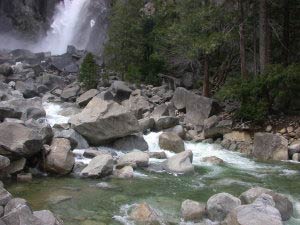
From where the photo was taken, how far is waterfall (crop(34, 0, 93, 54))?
55469 millimetres

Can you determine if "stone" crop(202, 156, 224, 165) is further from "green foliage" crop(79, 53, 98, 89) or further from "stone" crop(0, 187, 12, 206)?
"green foliage" crop(79, 53, 98, 89)

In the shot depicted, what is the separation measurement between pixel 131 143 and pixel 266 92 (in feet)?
18.8

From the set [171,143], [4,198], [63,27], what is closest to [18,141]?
[4,198]

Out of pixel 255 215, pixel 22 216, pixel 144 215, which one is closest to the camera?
pixel 22 216

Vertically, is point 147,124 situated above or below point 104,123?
above

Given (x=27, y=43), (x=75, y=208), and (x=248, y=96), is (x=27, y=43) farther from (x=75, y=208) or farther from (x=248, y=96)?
(x=75, y=208)

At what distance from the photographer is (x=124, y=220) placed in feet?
30.0

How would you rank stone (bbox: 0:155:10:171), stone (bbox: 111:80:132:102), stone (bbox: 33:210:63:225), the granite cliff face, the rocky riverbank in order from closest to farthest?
1. stone (bbox: 33:210:63:225)
2. stone (bbox: 0:155:10:171)
3. the rocky riverbank
4. stone (bbox: 111:80:132:102)
5. the granite cliff face

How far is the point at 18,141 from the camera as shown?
39.3 ft

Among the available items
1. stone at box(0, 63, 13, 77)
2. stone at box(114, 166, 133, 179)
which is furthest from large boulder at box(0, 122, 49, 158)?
stone at box(0, 63, 13, 77)

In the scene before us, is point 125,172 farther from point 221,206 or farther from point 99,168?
point 221,206

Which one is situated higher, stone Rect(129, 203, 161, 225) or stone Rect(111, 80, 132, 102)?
stone Rect(111, 80, 132, 102)

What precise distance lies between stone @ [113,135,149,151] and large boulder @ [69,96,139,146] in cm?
23

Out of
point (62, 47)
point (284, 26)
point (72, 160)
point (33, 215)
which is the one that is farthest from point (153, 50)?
point (62, 47)
